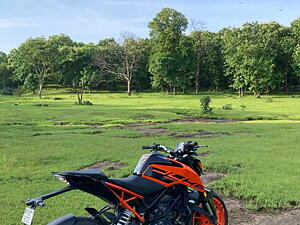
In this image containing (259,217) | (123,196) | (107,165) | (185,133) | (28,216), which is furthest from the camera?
(185,133)

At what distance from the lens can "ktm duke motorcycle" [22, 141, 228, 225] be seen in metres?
3.20

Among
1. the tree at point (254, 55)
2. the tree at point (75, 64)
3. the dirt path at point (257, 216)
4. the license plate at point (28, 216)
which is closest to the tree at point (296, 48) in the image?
the tree at point (254, 55)

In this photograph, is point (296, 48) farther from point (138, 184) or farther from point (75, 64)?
point (138, 184)

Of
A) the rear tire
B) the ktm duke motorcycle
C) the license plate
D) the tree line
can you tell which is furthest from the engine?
the tree line

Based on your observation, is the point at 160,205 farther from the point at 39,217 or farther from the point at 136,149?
the point at 136,149

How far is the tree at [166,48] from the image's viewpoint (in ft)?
188

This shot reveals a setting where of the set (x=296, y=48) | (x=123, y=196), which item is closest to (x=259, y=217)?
(x=123, y=196)

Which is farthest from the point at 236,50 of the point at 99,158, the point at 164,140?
the point at 99,158

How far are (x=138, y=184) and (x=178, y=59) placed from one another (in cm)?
5734

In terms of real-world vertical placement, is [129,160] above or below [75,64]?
below

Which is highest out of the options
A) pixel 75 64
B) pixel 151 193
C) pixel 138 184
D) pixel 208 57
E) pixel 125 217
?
pixel 208 57

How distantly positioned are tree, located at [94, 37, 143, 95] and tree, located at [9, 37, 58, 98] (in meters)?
8.31

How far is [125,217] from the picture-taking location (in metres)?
3.39

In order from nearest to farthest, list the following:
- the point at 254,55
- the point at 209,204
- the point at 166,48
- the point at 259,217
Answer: the point at 209,204
the point at 259,217
the point at 254,55
the point at 166,48
